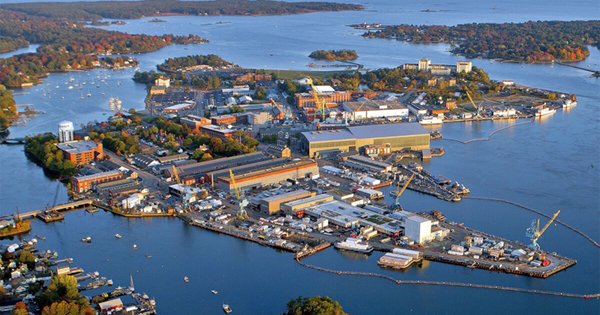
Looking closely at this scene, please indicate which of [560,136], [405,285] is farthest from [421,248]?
[560,136]

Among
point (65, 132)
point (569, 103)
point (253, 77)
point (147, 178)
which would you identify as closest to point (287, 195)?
point (147, 178)

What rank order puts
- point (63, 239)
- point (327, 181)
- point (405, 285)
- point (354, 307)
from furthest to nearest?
1. point (327, 181)
2. point (63, 239)
3. point (405, 285)
4. point (354, 307)

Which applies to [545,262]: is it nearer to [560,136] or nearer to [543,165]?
[543,165]

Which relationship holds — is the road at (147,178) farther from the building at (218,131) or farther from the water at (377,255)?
the building at (218,131)

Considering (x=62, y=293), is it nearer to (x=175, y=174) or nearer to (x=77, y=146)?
(x=175, y=174)

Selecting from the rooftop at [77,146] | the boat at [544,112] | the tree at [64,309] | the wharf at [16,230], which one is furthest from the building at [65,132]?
the boat at [544,112]
